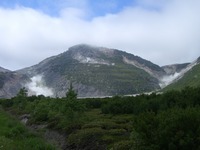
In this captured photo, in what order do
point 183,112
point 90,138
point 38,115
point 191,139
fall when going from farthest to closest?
point 38,115 < point 90,138 < point 183,112 < point 191,139

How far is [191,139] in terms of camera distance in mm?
26688

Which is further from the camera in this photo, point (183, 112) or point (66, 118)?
point (66, 118)

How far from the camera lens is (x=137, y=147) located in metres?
30.4

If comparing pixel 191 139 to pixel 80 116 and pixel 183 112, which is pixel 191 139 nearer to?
pixel 183 112

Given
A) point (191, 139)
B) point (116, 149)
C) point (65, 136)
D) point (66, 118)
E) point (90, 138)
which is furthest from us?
point (66, 118)

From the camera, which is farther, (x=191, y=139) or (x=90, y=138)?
(x=90, y=138)

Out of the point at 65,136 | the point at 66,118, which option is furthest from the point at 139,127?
the point at 66,118

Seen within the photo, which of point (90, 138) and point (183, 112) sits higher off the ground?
point (183, 112)

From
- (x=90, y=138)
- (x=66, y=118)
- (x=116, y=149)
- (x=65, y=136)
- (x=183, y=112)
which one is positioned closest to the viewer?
(x=183, y=112)

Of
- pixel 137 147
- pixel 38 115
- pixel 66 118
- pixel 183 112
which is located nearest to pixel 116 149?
pixel 137 147

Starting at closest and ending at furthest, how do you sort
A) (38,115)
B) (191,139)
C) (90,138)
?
(191,139) < (90,138) < (38,115)

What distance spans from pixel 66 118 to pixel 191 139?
41512 millimetres

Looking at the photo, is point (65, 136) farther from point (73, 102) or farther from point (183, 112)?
point (183, 112)

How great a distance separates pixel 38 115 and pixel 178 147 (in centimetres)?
5790
